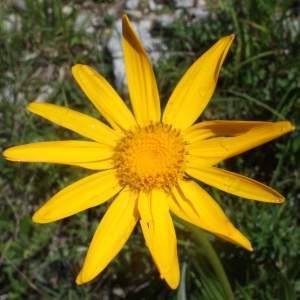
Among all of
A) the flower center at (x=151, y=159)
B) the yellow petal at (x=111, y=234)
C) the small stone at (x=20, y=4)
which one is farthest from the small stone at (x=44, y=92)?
the yellow petal at (x=111, y=234)

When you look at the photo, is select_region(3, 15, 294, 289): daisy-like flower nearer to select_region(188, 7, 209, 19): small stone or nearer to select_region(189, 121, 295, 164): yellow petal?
select_region(189, 121, 295, 164): yellow petal

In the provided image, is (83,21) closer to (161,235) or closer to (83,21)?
(83,21)

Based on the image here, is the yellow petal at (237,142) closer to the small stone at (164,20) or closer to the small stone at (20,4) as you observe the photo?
the small stone at (164,20)

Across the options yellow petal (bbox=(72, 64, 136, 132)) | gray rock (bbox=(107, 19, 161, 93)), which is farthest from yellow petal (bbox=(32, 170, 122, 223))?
gray rock (bbox=(107, 19, 161, 93))

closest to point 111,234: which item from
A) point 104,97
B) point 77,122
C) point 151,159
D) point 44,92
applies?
point 151,159

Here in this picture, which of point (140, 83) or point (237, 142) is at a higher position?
point (140, 83)

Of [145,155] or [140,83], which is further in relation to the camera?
[140,83]
